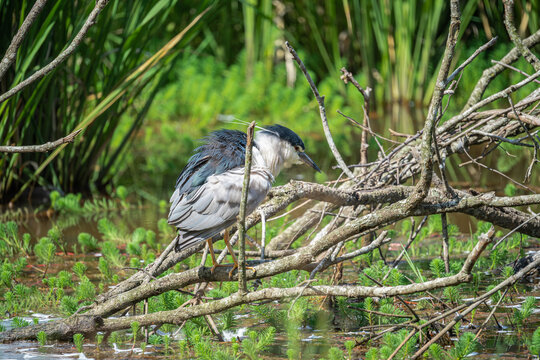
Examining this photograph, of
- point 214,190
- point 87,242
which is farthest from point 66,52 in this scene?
point 87,242

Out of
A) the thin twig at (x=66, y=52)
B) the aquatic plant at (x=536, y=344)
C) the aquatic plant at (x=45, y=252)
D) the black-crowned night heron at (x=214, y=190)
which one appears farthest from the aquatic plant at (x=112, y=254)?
the aquatic plant at (x=536, y=344)

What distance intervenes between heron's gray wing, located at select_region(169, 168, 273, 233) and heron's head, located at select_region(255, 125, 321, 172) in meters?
0.76

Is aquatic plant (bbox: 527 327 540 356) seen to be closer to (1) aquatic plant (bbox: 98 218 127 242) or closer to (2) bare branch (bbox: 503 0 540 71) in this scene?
(2) bare branch (bbox: 503 0 540 71)

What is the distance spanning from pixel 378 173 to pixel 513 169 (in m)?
3.63

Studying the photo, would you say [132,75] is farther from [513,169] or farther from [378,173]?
[513,169]

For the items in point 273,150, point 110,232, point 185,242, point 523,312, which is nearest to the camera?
point 523,312

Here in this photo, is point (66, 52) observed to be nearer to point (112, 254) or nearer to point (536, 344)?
point (112, 254)

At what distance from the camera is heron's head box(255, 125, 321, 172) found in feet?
14.3

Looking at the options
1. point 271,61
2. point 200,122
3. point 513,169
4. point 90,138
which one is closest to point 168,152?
point 200,122

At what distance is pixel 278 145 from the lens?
174 inches

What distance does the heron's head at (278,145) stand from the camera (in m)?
4.36

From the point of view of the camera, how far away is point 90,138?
21.2 feet

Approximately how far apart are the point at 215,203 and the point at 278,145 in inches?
41.7

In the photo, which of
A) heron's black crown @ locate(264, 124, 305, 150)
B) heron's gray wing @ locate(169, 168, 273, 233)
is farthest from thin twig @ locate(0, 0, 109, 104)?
heron's black crown @ locate(264, 124, 305, 150)
